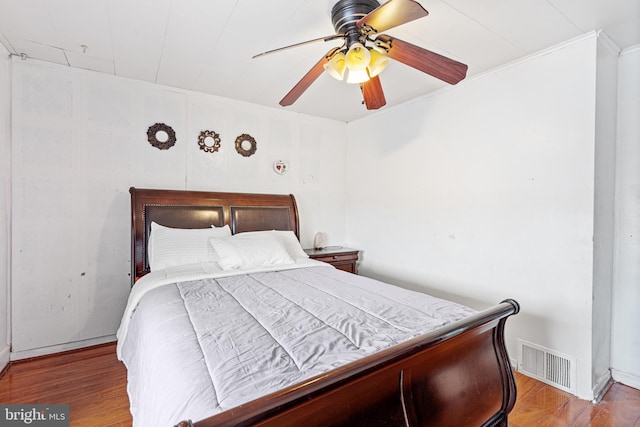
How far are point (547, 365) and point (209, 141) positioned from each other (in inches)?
144

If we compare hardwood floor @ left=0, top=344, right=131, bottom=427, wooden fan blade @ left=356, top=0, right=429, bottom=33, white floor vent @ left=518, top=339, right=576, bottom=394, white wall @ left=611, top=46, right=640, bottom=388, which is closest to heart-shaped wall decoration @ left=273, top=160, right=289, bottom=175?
wooden fan blade @ left=356, top=0, right=429, bottom=33

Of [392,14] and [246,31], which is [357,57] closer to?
[392,14]

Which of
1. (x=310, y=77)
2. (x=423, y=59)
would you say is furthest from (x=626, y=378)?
(x=310, y=77)

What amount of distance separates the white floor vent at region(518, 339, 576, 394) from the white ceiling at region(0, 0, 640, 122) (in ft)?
7.49

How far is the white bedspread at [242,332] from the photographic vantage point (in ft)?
3.23

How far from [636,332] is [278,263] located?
2.77 m

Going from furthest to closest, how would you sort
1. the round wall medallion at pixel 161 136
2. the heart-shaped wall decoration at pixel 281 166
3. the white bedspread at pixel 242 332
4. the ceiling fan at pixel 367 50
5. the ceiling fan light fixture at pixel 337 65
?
the heart-shaped wall decoration at pixel 281 166 → the round wall medallion at pixel 161 136 → the ceiling fan light fixture at pixel 337 65 → the ceiling fan at pixel 367 50 → the white bedspread at pixel 242 332

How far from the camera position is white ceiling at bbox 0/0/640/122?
1812mm

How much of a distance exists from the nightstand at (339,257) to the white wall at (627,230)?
7.75 ft

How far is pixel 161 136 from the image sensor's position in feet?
10.0

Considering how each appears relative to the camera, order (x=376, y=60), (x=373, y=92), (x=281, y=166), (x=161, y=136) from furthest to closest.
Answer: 1. (x=281, y=166)
2. (x=161, y=136)
3. (x=373, y=92)
4. (x=376, y=60)

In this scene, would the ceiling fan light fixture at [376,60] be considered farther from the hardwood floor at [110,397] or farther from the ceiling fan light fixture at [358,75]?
the hardwood floor at [110,397]

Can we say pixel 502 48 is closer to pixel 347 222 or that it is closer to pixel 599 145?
pixel 599 145

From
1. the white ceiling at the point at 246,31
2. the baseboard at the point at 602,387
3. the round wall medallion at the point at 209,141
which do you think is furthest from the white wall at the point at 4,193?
the baseboard at the point at 602,387
